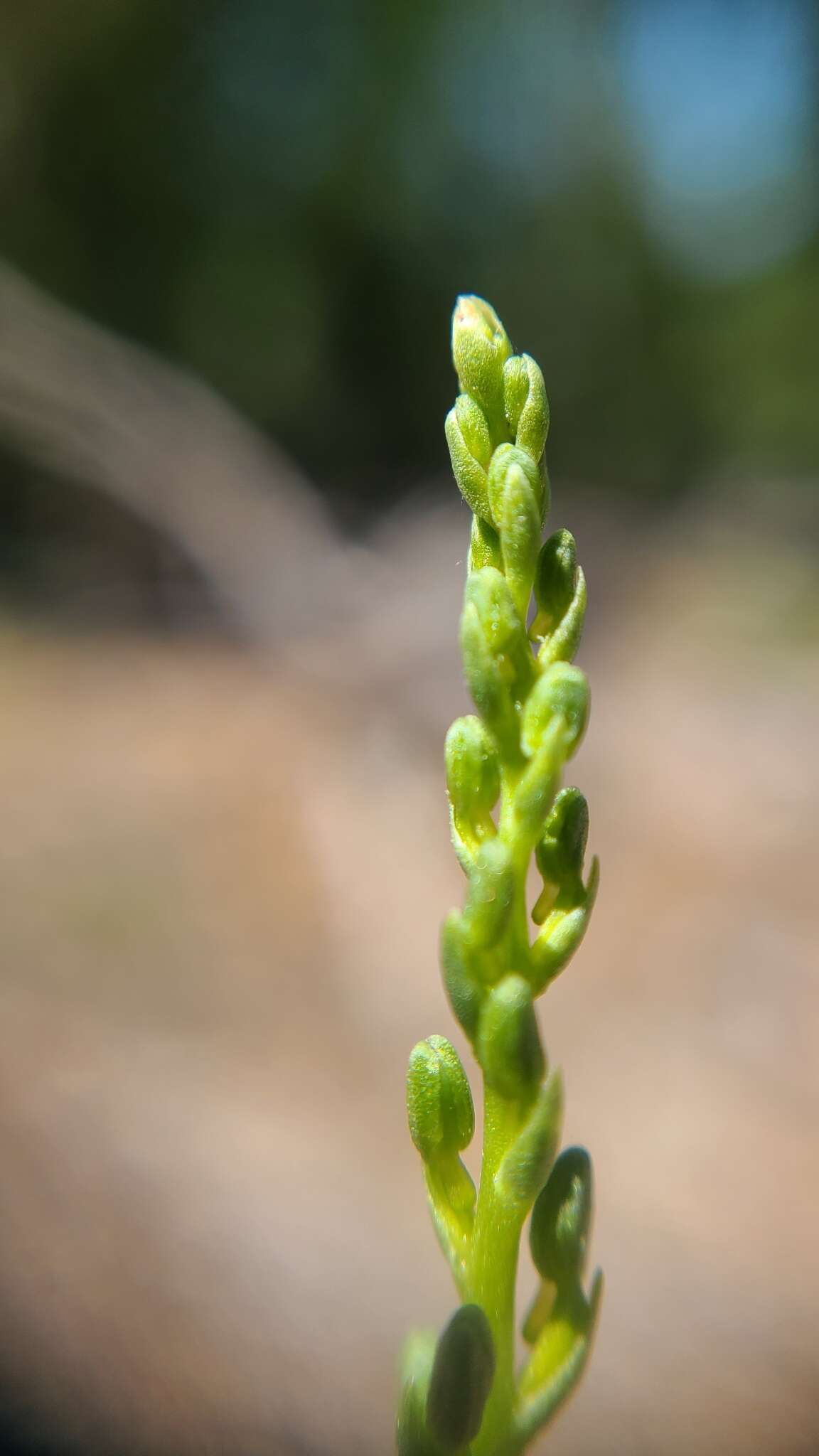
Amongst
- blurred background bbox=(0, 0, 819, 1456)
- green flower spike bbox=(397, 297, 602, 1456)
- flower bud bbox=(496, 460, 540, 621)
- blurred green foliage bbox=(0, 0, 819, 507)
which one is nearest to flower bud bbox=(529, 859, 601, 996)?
green flower spike bbox=(397, 297, 602, 1456)

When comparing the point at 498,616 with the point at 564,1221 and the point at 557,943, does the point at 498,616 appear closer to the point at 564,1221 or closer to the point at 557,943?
the point at 557,943

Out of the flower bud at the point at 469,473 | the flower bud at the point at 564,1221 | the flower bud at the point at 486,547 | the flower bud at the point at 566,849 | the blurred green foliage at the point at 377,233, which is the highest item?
the blurred green foliage at the point at 377,233

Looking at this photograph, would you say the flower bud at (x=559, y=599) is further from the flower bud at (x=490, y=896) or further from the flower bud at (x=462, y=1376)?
the flower bud at (x=462, y=1376)

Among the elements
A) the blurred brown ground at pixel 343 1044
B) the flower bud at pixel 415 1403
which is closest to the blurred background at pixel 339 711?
the blurred brown ground at pixel 343 1044

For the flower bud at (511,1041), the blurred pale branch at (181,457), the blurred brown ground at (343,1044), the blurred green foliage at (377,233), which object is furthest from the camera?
the blurred green foliage at (377,233)

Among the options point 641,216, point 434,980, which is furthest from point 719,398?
point 434,980

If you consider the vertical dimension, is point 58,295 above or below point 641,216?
below

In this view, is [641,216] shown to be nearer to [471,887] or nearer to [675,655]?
[675,655]
